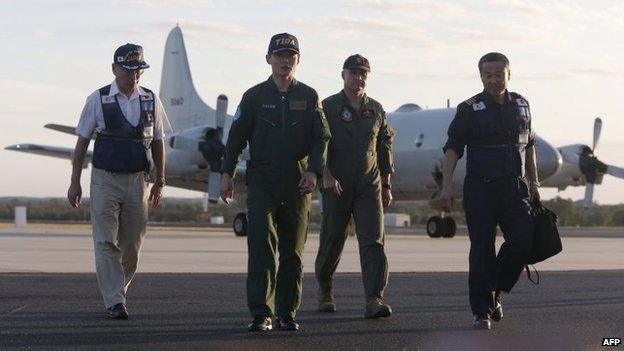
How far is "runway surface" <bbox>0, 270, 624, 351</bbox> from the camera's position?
7.53 metres

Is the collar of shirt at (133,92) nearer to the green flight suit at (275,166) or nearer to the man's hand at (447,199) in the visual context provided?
the green flight suit at (275,166)

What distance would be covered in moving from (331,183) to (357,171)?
15.5 inches

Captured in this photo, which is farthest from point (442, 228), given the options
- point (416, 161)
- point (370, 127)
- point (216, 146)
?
point (370, 127)

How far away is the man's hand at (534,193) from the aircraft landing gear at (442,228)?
24.7 metres

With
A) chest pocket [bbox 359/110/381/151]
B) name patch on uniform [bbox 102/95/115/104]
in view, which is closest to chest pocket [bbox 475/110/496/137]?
chest pocket [bbox 359/110/381/151]

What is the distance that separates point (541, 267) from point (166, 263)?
17.0 ft

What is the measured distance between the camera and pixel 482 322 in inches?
336

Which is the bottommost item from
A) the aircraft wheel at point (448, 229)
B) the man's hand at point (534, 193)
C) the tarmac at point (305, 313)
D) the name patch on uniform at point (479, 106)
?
the aircraft wheel at point (448, 229)

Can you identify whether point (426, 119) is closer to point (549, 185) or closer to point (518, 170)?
point (549, 185)

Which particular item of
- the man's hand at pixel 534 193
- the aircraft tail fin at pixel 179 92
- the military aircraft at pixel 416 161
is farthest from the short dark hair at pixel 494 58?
the aircraft tail fin at pixel 179 92

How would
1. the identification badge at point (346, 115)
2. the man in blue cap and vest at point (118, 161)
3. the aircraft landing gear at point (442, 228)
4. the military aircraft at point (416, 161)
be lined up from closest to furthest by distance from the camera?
the man in blue cap and vest at point (118, 161), the identification badge at point (346, 115), the military aircraft at point (416, 161), the aircraft landing gear at point (442, 228)

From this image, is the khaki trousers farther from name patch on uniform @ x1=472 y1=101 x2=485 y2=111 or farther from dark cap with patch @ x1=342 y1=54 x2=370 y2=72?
name patch on uniform @ x1=472 y1=101 x2=485 y2=111

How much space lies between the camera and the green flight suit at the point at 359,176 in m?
9.51

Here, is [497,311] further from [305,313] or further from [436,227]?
[436,227]
